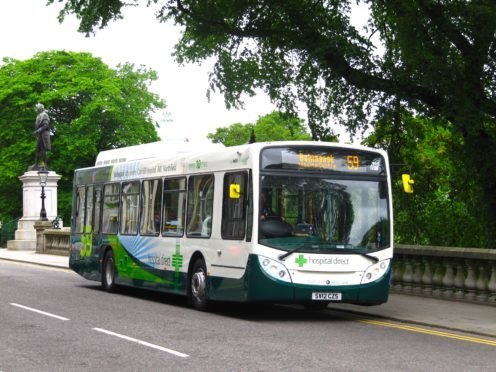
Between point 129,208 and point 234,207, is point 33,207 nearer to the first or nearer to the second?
point 129,208

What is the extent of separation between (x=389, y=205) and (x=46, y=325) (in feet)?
18.2

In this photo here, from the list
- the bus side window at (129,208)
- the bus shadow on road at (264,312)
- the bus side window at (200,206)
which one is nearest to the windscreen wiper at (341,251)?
the bus shadow on road at (264,312)

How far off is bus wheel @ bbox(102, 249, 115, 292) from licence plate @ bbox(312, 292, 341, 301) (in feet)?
24.1

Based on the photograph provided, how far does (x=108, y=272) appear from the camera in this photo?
70.6 ft

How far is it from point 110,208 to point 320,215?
24.9 feet

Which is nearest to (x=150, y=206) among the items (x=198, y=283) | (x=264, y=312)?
(x=198, y=283)

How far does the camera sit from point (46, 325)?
544 inches

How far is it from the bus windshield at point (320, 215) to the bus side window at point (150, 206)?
4.32 metres

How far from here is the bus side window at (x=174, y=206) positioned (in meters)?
17.7

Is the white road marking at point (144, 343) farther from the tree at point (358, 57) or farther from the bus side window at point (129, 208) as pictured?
the tree at point (358, 57)

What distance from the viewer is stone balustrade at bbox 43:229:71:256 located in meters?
43.0

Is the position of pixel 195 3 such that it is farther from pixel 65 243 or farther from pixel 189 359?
pixel 65 243

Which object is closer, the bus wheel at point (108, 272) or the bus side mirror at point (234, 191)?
the bus side mirror at point (234, 191)

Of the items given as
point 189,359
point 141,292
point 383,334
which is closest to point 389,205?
point 383,334
